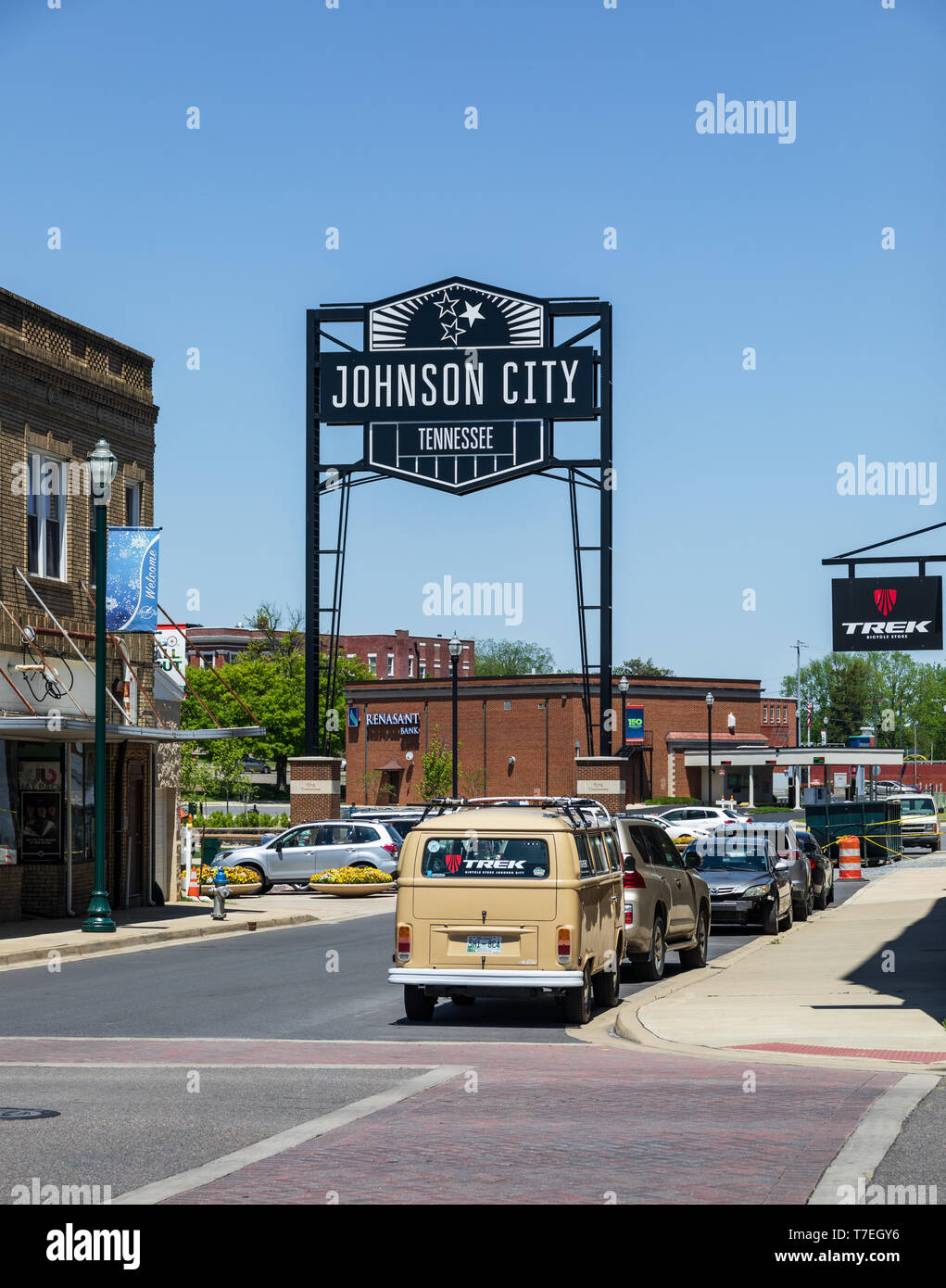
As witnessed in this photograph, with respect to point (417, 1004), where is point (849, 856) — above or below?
below

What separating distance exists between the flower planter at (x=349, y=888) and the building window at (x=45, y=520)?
11.5 meters

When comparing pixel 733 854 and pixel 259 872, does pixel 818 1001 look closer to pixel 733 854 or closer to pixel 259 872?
pixel 733 854

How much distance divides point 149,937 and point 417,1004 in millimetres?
11002

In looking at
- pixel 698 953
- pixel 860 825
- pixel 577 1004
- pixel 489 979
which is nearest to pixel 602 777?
pixel 860 825

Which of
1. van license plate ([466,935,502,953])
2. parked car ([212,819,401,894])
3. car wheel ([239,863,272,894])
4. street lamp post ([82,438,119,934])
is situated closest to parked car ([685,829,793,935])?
street lamp post ([82,438,119,934])

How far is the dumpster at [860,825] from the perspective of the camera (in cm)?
4819

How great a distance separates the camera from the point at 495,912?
50.1ft

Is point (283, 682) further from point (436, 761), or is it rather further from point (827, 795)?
point (827, 795)

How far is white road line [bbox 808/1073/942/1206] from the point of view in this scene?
7918mm

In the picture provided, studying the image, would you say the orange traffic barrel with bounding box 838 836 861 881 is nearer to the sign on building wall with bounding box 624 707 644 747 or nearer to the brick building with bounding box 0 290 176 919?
the brick building with bounding box 0 290 176 919

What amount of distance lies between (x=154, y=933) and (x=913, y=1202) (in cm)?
1981
